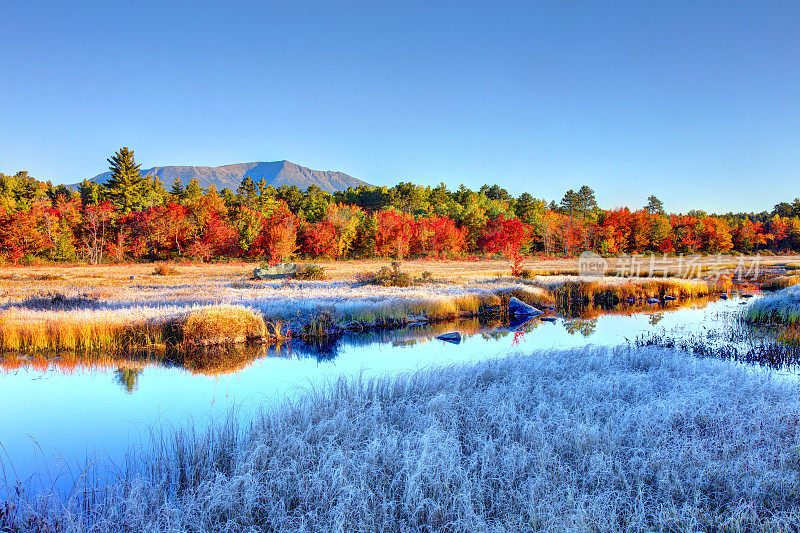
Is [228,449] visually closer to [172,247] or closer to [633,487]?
[633,487]

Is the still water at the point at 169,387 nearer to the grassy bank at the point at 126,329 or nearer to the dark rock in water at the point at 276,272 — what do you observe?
the grassy bank at the point at 126,329

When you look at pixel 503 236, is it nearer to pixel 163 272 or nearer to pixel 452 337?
pixel 163 272

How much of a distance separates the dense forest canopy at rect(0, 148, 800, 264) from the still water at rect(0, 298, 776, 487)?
30020mm

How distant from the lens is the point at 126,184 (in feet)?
206

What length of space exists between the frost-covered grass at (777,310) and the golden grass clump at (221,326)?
2061 cm

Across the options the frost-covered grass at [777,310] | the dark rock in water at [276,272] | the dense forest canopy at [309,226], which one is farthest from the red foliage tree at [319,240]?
the frost-covered grass at [777,310]

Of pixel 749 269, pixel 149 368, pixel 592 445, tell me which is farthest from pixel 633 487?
pixel 749 269

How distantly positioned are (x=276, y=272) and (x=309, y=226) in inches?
837

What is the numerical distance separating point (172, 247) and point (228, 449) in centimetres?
5174

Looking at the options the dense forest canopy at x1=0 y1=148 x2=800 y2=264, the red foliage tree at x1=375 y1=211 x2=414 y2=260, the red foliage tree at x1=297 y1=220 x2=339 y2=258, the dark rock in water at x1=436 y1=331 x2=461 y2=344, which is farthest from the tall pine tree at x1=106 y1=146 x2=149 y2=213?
the dark rock in water at x1=436 y1=331 x2=461 y2=344

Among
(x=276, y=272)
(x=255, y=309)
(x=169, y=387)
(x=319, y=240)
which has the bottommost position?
(x=169, y=387)

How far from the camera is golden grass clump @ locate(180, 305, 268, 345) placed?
15.4 metres

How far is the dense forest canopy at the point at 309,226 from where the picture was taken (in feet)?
159

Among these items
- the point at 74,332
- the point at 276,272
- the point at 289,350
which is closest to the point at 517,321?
the point at 289,350
